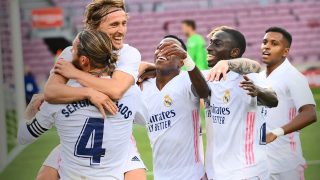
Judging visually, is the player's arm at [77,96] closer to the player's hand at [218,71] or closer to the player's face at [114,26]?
the player's face at [114,26]

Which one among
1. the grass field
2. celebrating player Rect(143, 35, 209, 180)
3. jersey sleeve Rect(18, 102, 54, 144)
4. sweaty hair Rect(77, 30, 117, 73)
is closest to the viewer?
sweaty hair Rect(77, 30, 117, 73)

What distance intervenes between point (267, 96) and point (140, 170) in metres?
1.28

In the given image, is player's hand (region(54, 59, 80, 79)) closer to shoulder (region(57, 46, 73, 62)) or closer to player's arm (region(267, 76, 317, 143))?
shoulder (region(57, 46, 73, 62))

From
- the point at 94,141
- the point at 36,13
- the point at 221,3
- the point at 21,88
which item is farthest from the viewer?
the point at 221,3

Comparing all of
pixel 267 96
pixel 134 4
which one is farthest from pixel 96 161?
pixel 134 4

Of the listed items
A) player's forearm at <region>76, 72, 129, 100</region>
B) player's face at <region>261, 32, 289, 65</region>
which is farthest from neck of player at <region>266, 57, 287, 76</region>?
player's forearm at <region>76, 72, 129, 100</region>

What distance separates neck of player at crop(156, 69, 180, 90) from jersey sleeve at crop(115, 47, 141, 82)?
1256mm

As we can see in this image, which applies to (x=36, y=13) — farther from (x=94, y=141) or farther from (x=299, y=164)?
(x=94, y=141)

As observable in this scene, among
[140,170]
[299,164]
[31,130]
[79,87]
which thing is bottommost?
[299,164]

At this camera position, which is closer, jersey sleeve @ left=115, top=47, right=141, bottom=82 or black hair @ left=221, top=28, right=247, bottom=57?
jersey sleeve @ left=115, top=47, right=141, bottom=82

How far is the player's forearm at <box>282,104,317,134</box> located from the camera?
5492 mm

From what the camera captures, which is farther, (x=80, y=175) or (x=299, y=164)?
(x=299, y=164)

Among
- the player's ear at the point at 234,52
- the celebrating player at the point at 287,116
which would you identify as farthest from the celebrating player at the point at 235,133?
the celebrating player at the point at 287,116

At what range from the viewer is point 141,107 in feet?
13.5
